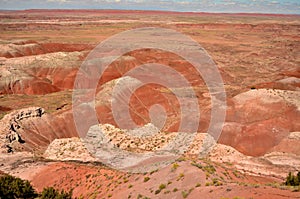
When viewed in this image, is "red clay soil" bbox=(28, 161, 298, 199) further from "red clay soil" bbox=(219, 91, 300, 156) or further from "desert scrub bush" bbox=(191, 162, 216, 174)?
"red clay soil" bbox=(219, 91, 300, 156)

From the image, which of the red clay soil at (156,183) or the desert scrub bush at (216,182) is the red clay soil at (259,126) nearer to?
the red clay soil at (156,183)

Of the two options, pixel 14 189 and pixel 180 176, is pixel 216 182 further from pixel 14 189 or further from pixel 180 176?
pixel 14 189

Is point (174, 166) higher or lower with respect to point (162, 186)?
higher

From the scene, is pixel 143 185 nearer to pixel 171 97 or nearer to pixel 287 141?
pixel 287 141

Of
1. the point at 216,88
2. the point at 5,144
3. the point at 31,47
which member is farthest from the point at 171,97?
the point at 31,47

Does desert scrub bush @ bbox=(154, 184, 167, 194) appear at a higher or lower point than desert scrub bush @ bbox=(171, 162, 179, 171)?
lower

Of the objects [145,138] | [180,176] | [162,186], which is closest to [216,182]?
[180,176]

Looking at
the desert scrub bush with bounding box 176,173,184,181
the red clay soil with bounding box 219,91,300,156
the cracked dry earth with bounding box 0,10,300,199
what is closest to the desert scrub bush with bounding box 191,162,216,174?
the cracked dry earth with bounding box 0,10,300,199

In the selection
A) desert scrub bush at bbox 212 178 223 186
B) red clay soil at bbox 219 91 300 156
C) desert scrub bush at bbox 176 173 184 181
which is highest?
desert scrub bush at bbox 212 178 223 186

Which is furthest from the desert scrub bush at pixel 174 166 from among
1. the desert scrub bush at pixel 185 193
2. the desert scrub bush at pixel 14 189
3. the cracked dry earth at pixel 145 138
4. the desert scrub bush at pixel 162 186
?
the desert scrub bush at pixel 14 189
